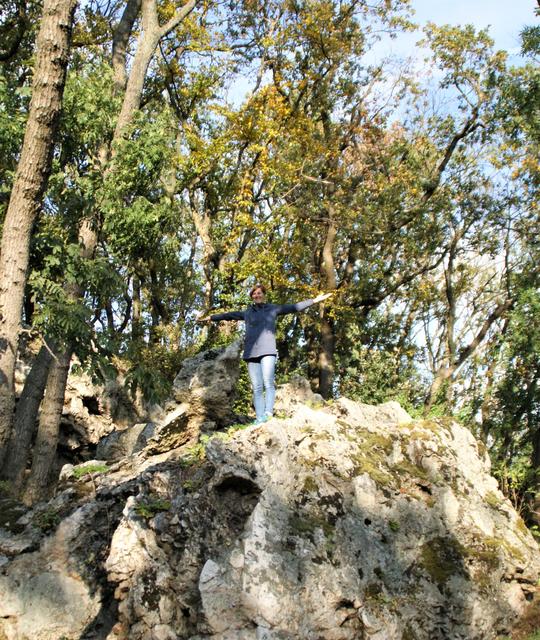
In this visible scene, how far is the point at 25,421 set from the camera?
12.4 meters

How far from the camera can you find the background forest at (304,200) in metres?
12.7

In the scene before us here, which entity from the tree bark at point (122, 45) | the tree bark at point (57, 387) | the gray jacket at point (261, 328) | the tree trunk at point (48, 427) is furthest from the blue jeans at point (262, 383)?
the tree bark at point (122, 45)

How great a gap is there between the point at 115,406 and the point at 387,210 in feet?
39.4

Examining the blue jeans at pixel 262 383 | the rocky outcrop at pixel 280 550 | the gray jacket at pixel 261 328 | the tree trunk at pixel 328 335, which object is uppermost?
the tree trunk at pixel 328 335

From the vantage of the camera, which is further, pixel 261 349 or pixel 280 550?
pixel 261 349

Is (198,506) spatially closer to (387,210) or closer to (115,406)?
(115,406)

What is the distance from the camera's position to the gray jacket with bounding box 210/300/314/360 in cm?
934

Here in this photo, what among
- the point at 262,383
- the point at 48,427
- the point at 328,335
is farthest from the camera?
the point at 328,335

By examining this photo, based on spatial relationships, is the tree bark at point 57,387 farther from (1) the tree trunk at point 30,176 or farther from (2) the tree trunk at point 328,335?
(2) the tree trunk at point 328,335

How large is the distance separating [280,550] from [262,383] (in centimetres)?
316

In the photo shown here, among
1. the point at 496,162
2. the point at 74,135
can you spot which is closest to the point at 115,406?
the point at 74,135

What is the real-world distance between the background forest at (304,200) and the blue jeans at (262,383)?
3.24 metres

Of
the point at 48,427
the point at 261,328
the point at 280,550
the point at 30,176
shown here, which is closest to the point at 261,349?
the point at 261,328

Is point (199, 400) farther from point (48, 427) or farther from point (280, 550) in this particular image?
point (48, 427)
